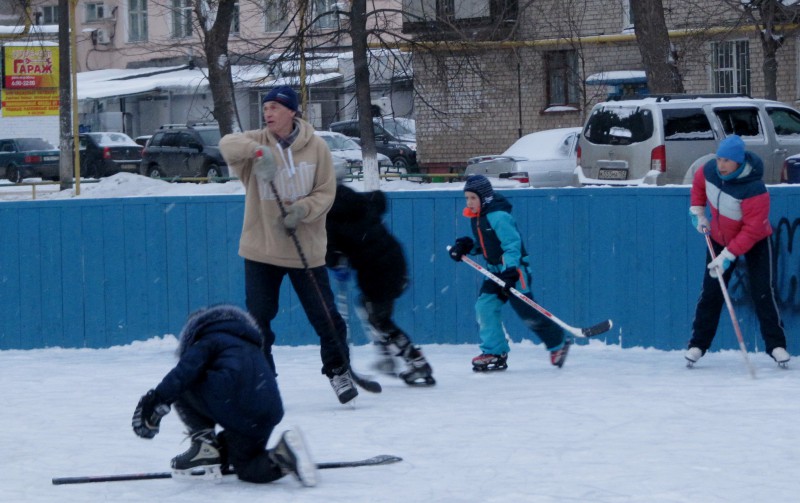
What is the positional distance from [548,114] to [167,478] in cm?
2661

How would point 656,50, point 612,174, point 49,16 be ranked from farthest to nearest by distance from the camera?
point 49,16
point 656,50
point 612,174

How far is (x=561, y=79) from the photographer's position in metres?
30.9

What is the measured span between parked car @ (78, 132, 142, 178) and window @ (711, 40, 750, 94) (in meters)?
14.1

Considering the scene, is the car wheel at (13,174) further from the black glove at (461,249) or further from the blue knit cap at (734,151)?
the blue knit cap at (734,151)

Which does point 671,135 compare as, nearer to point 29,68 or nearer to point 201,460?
point 201,460

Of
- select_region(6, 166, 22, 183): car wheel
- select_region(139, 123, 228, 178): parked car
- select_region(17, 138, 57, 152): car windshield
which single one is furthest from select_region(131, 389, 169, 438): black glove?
select_region(17, 138, 57, 152): car windshield

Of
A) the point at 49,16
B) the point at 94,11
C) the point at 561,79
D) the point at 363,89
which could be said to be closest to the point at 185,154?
the point at 363,89

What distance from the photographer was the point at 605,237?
28.6 ft

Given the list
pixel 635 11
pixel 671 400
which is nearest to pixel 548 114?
pixel 635 11

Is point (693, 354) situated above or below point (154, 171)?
below

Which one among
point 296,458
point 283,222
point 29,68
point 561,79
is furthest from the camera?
point 561,79

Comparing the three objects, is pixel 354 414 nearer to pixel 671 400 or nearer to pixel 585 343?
pixel 671 400

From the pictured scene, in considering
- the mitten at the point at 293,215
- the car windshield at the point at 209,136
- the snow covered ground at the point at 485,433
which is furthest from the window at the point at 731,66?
the mitten at the point at 293,215

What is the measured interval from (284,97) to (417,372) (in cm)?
184
